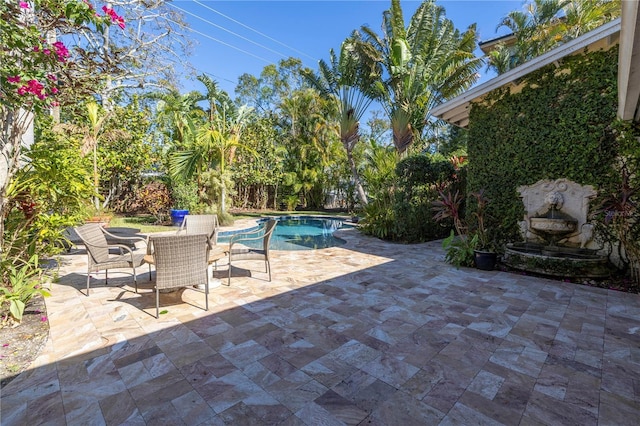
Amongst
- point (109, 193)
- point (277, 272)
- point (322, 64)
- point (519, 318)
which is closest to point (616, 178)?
point (519, 318)

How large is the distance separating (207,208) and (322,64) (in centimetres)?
872

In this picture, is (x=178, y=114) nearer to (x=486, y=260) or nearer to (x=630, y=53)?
(x=486, y=260)

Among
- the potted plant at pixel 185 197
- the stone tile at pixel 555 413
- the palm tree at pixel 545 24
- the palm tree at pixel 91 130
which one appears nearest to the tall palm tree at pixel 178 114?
the potted plant at pixel 185 197

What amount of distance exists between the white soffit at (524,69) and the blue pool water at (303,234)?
511cm

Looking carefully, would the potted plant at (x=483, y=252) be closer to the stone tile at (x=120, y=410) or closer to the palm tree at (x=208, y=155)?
the stone tile at (x=120, y=410)

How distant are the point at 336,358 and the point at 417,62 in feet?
42.9

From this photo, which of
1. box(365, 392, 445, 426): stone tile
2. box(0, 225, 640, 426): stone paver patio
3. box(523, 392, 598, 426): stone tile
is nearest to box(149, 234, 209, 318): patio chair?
box(0, 225, 640, 426): stone paver patio

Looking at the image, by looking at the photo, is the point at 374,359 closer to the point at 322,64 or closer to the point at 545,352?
the point at 545,352

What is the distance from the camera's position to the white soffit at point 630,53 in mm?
1961

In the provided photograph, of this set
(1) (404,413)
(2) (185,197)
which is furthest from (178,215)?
(1) (404,413)

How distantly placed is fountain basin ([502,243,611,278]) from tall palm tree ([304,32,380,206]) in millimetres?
6840

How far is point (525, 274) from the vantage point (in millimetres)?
5777

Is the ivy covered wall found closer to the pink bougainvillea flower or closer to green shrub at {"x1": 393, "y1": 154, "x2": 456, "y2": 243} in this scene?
green shrub at {"x1": 393, "y1": 154, "x2": 456, "y2": 243}

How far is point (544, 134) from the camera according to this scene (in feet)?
20.5
